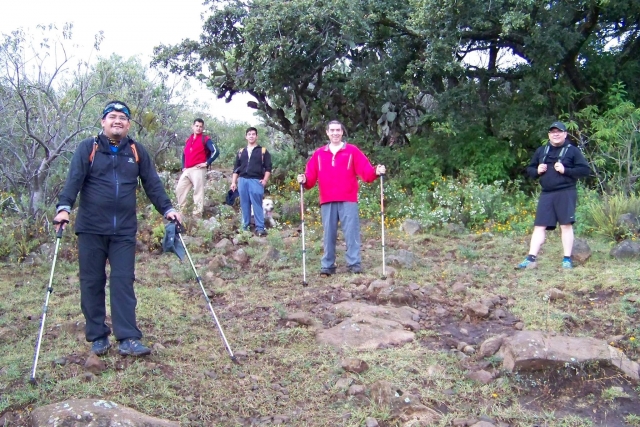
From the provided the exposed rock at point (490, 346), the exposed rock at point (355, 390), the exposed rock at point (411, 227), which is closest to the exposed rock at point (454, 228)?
the exposed rock at point (411, 227)

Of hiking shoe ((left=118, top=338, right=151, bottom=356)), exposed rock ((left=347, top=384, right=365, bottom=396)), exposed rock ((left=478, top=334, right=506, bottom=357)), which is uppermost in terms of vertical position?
hiking shoe ((left=118, top=338, right=151, bottom=356))

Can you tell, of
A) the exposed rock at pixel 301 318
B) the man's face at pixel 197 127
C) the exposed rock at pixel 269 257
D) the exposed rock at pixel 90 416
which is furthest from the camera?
the man's face at pixel 197 127

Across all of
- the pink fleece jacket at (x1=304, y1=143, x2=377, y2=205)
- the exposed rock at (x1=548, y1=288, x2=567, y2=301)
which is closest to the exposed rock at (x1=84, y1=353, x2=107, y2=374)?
the pink fleece jacket at (x1=304, y1=143, x2=377, y2=205)

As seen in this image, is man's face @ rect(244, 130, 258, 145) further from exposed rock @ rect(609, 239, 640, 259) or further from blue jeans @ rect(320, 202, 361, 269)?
exposed rock @ rect(609, 239, 640, 259)

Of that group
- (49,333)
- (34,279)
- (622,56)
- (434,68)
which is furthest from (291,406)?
(622,56)

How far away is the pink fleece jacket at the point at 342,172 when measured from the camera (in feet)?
23.1

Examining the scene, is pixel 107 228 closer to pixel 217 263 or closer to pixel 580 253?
pixel 217 263

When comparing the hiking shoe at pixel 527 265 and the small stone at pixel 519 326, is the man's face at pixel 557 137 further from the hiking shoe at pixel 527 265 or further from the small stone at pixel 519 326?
the small stone at pixel 519 326

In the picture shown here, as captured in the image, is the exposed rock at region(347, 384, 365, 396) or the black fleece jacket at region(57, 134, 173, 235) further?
the black fleece jacket at region(57, 134, 173, 235)

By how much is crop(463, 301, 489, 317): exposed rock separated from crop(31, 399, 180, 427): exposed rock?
2974mm

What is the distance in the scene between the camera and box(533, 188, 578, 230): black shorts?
7.00 m

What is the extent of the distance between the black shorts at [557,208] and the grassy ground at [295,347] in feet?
1.82

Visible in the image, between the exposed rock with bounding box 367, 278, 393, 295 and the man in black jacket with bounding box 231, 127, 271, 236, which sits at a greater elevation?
the man in black jacket with bounding box 231, 127, 271, 236

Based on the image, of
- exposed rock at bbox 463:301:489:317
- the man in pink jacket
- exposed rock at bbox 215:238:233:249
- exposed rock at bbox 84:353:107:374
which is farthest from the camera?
exposed rock at bbox 215:238:233:249
